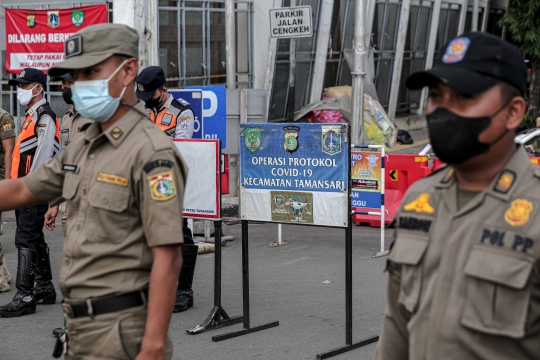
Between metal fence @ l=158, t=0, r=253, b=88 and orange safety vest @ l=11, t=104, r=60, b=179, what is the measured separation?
9.34 m

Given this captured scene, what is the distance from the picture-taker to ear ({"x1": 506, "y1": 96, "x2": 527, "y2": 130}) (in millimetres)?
2461

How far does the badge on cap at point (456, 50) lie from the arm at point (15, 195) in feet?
6.11

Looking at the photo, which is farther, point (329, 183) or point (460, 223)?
point (329, 183)

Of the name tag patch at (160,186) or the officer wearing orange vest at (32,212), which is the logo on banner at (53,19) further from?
the name tag patch at (160,186)

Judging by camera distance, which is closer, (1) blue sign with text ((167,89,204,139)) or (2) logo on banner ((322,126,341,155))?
(2) logo on banner ((322,126,341,155))

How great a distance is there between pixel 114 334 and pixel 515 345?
1.46 m

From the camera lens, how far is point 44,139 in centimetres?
772

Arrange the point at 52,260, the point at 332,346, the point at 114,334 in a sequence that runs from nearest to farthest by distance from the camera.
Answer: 1. the point at 114,334
2. the point at 332,346
3. the point at 52,260

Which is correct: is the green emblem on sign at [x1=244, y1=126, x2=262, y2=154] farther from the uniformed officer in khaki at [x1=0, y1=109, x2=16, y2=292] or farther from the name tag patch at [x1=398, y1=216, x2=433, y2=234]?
the name tag patch at [x1=398, y1=216, x2=433, y2=234]

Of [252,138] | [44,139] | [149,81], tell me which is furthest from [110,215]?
[149,81]

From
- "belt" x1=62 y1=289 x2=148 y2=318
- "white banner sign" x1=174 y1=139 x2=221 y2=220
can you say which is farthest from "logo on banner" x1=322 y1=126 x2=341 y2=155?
"belt" x1=62 y1=289 x2=148 y2=318

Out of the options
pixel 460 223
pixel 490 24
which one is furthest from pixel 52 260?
pixel 490 24

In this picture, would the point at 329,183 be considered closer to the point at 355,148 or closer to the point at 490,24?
the point at 355,148

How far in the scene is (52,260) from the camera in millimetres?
10078
